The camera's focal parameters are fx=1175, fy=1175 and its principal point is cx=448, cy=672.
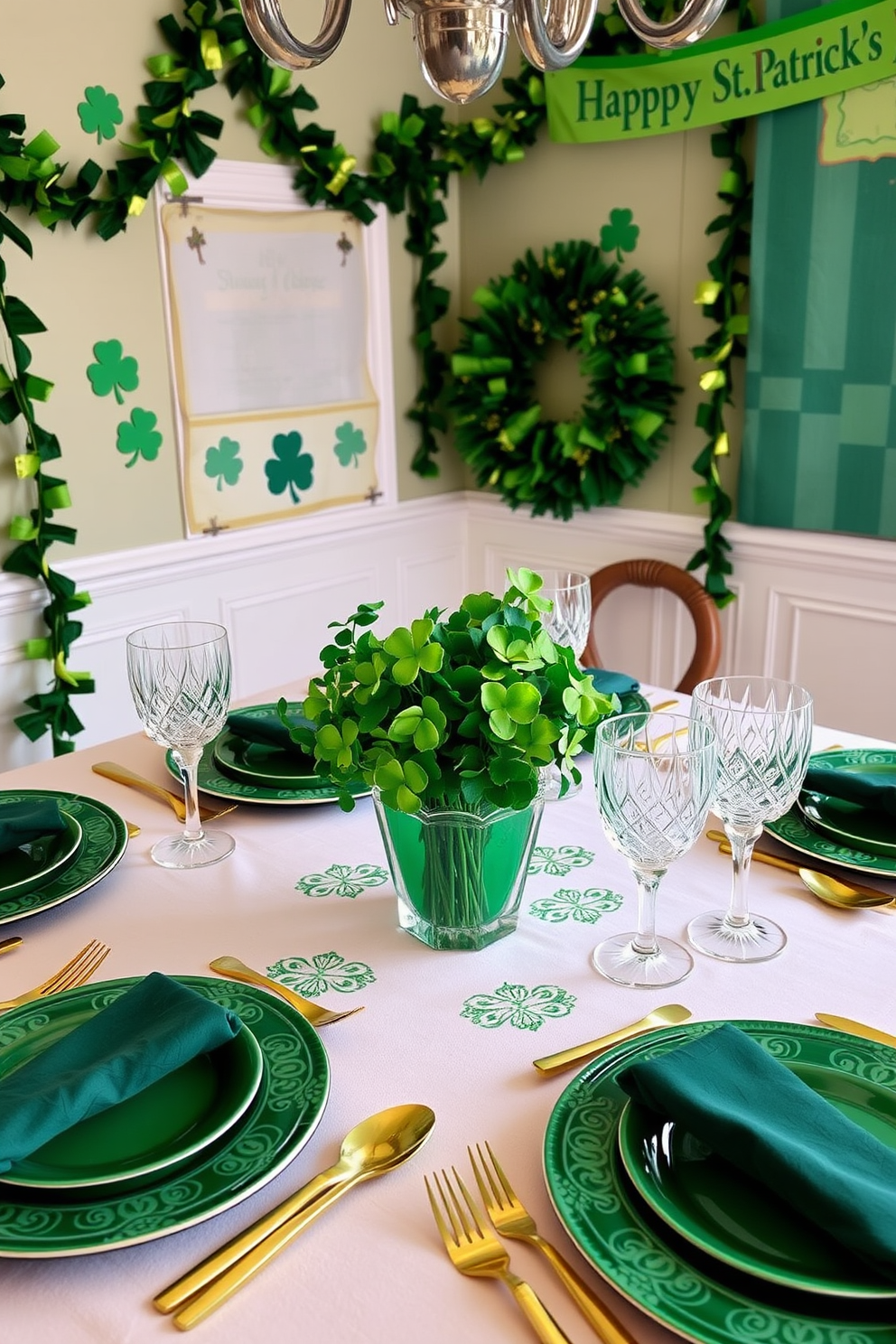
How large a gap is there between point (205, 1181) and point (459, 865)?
0.39 meters

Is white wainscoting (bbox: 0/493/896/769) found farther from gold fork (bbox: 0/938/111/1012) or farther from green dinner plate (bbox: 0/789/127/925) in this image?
gold fork (bbox: 0/938/111/1012)

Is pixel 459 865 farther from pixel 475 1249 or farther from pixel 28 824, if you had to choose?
pixel 28 824

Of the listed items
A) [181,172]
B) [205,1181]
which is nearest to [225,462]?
[181,172]

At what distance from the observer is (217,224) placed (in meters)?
2.64

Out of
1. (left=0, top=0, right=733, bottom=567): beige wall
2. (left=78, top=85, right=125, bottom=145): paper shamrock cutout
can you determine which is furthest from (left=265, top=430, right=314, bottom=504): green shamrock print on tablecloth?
(left=78, top=85, right=125, bottom=145): paper shamrock cutout

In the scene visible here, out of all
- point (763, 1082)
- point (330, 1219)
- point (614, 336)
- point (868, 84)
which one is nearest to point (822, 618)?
point (614, 336)

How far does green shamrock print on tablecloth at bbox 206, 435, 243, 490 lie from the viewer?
9.00ft

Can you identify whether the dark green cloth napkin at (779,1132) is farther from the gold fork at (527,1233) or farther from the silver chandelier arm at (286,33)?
the silver chandelier arm at (286,33)

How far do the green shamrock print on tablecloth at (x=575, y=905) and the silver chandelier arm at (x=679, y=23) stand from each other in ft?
2.80

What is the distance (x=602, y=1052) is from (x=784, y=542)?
6.51 feet

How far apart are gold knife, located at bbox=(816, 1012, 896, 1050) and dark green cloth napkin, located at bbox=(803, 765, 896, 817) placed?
14.1 inches

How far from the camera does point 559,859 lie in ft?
4.29

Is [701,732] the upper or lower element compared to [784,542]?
upper

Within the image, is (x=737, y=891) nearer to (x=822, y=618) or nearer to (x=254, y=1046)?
(x=254, y=1046)
